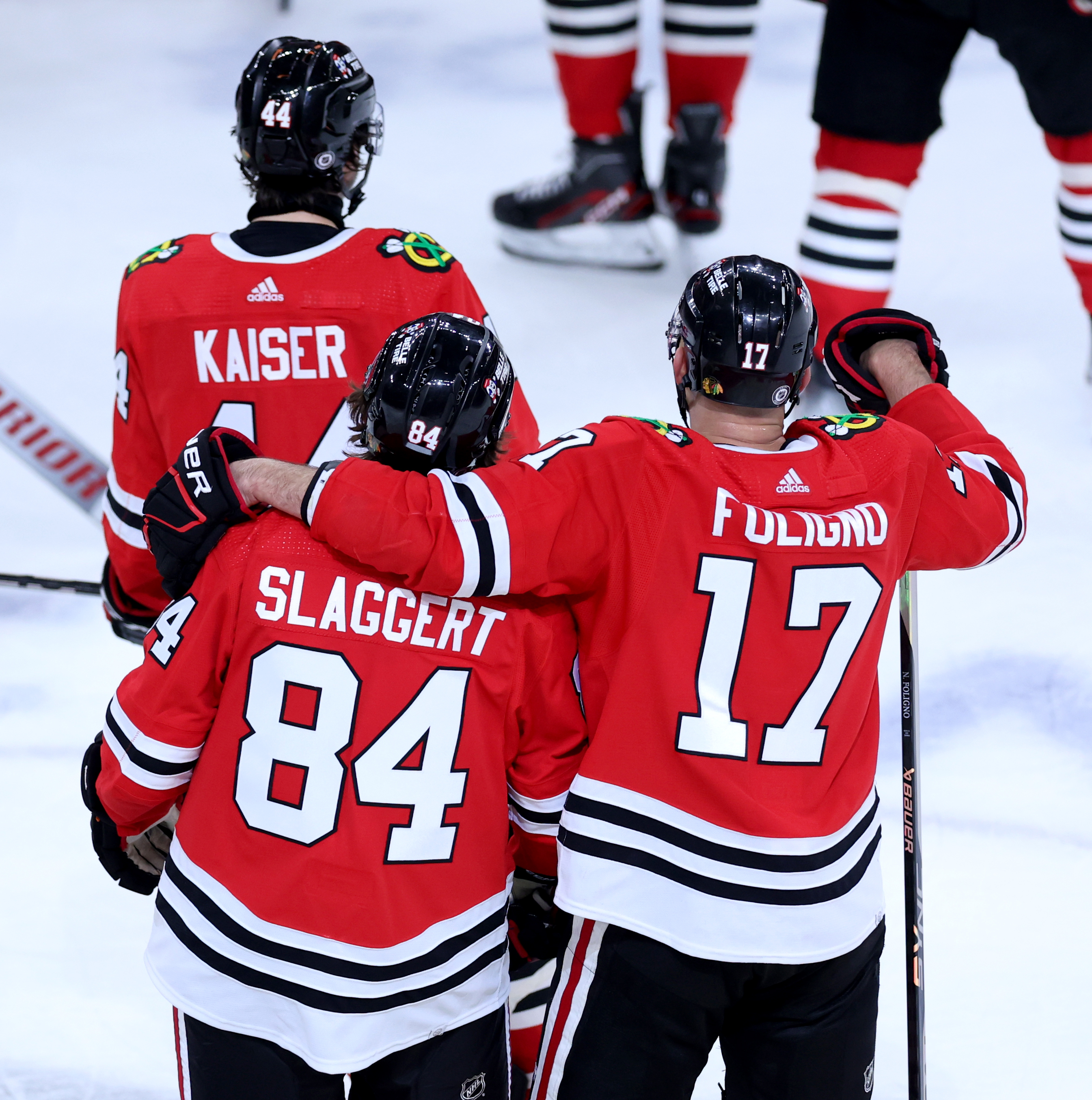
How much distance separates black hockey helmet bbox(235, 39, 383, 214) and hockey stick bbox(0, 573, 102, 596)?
106 cm

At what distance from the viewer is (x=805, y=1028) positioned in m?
1.40

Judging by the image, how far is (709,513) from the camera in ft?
4.35

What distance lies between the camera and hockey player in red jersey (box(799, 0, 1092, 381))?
9.36 feet

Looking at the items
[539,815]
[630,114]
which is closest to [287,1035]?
[539,815]

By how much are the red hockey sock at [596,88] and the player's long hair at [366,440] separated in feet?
8.49

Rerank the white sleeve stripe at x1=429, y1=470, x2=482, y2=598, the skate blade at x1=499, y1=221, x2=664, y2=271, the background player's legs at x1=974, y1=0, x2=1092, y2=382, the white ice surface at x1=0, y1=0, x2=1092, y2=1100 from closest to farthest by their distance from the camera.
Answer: the white sleeve stripe at x1=429, y1=470, x2=482, y2=598 < the white ice surface at x1=0, y1=0, x2=1092, y2=1100 < the background player's legs at x1=974, y1=0, x2=1092, y2=382 < the skate blade at x1=499, y1=221, x2=664, y2=271

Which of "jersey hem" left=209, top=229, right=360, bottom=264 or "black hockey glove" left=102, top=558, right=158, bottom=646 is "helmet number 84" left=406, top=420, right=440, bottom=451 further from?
"black hockey glove" left=102, top=558, right=158, bottom=646

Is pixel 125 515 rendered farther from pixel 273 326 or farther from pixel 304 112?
pixel 304 112

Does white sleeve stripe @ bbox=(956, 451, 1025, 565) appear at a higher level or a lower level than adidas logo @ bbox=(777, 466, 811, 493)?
lower

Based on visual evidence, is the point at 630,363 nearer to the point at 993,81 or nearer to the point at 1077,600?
the point at 1077,600

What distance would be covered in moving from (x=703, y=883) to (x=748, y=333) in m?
0.51

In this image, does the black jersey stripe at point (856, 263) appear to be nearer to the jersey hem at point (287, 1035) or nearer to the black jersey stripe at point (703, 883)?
the black jersey stripe at point (703, 883)

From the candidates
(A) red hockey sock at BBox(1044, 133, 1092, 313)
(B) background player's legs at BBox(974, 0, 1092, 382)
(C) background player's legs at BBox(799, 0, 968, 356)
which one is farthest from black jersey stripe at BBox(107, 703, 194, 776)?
(A) red hockey sock at BBox(1044, 133, 1092, 313)

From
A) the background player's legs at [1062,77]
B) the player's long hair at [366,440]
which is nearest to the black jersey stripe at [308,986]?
the player's long hair at [366,440]
